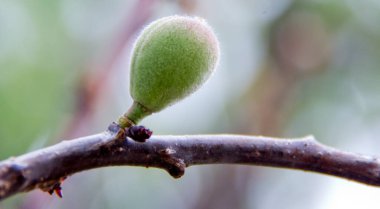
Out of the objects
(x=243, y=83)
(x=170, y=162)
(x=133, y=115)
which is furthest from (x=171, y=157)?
(x=243, y=83)

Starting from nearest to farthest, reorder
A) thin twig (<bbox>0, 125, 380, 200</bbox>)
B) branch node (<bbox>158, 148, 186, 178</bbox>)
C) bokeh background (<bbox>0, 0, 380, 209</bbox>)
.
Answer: thin twig (<bbox>0, 125, 380, 200</bbox>) → branch node (<bbox>158, 148, 186, 178</bbox>) → bokeh background (<bbox>0, 0, 380, 209</bbox>)

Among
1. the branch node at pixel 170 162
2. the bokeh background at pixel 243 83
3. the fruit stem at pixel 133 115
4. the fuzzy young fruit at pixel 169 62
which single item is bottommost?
the branch node at pixel 170 162

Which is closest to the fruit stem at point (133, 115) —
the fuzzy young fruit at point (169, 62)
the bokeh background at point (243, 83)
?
the fuzzy young fruit at point (169, 62)

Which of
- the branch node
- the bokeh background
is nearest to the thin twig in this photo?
the branch node

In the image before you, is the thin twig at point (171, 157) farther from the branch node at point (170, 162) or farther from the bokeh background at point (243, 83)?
the bokeh background at point (243, 83)

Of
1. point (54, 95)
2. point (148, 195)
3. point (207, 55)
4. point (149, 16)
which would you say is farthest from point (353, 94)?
point (207, 55)

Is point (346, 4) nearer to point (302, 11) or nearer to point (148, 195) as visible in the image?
point (302, 11)

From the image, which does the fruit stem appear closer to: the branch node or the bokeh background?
the branch node
